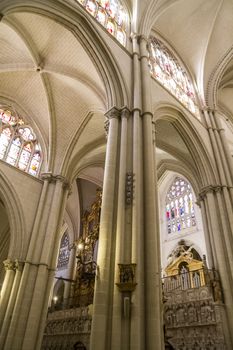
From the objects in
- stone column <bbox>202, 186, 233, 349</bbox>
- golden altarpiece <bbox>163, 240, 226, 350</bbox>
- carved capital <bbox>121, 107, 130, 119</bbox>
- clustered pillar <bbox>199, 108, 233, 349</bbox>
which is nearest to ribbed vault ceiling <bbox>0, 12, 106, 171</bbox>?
carved capital <bbox>121, 107, 130, 119</bbox>

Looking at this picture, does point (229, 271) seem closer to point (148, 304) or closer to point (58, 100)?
point (148, 304)

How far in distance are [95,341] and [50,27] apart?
11167 mm

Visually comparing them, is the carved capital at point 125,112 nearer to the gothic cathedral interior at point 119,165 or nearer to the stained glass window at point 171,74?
the gothic cathedral interior at point 119,165

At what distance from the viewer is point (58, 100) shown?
44.9 ft

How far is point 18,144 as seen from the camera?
43.2ft

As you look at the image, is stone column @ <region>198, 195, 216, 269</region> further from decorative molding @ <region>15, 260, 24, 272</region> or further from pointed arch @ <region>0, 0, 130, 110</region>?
decorative molding @ <region>15, 260, 24, 272</region>

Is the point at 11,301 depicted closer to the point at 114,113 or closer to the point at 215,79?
the point at 114,113

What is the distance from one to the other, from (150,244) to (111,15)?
10.6m

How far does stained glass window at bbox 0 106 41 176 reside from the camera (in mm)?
12625

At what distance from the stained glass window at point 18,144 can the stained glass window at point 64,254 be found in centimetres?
1100

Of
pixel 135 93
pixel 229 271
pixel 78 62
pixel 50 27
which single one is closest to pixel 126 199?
pixel 135 93

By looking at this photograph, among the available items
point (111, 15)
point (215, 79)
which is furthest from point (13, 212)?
point (215, 79)

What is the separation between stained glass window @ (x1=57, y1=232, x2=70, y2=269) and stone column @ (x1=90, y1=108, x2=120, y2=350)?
52.7ft

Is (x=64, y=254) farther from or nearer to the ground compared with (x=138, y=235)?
farther from the ground
